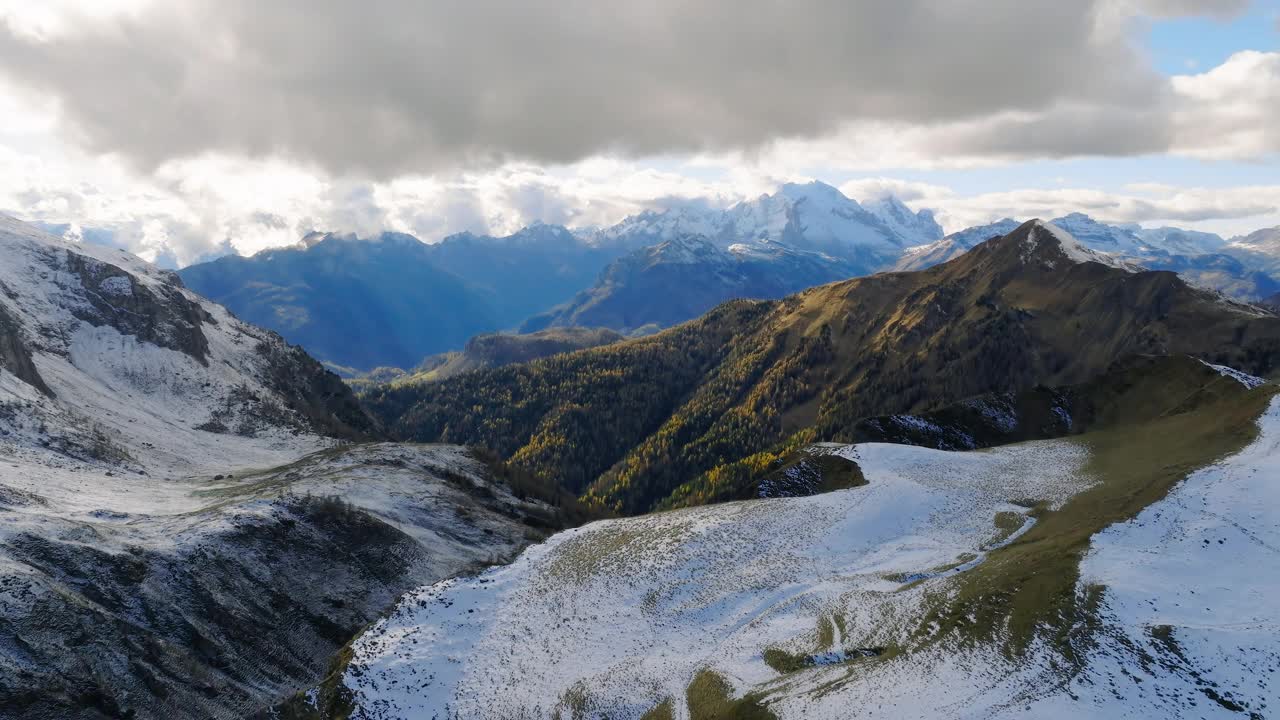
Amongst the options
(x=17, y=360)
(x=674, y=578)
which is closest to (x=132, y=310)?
(x=17, y=360)

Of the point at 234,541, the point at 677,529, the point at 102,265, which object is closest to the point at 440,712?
the point at 677,529

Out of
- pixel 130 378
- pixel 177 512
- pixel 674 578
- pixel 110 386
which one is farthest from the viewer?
pixel 130 378

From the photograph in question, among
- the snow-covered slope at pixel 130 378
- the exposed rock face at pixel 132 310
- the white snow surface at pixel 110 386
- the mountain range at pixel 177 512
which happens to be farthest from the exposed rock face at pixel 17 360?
the exposed rock face at pixel 132 310

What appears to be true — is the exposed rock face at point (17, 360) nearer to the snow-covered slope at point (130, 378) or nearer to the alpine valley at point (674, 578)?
the snow-covered slope at point (130, 378)

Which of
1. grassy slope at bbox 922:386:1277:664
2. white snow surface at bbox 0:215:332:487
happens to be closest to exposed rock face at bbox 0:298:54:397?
white snow surface at bbox 0:215:332:487

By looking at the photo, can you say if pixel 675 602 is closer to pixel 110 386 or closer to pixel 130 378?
pixel 110 386

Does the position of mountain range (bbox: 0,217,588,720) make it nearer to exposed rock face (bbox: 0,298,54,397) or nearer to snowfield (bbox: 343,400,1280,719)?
exposed rock face (bbox: 0,298,54,397)
